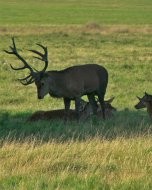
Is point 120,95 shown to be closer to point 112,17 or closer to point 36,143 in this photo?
point 36,143

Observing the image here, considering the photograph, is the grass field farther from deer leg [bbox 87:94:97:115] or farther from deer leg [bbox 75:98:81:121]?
deer leg [bbox 87:94:97:115]

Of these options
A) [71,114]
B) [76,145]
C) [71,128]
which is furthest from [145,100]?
[76,145]

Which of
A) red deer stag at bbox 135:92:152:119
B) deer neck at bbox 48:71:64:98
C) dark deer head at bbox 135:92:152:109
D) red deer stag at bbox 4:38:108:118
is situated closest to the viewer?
red deer stag at bbox 4:38:108:118

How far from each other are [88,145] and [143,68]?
18252 millimetres

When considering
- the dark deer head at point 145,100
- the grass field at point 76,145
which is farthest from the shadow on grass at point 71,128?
the dark deer head at point 145,100

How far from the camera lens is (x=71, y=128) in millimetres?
12938

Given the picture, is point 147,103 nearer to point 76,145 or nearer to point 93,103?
point 93,103

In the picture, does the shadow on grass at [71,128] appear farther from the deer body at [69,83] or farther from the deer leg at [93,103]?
the deer body at [69,83]

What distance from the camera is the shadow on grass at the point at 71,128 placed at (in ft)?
38.3

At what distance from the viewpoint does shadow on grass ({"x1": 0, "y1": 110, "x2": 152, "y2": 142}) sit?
11.7 m

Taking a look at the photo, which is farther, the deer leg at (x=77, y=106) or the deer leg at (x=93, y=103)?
the deer leg at (x=93, y=103)

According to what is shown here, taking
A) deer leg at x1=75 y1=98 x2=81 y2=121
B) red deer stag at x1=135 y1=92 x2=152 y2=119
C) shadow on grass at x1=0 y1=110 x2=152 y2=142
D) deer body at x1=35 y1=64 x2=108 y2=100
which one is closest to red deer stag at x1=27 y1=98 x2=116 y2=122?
deer leg at x1=75 y1=98 x2=81 y2=121

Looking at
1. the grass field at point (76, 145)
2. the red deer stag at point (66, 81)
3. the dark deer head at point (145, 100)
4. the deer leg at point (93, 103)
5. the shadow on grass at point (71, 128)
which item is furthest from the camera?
the dark deer head at point (145, 100)

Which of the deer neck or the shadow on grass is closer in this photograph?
the shadow on grass
